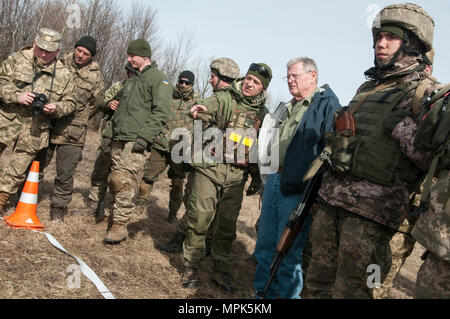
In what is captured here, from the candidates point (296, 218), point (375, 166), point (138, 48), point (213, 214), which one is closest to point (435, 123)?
point (375, 166)

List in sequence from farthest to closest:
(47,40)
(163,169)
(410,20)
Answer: (163,169), (47,40), (410,20)

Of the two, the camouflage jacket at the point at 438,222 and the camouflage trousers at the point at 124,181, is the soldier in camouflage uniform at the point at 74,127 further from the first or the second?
the camouflage jacket at the point at 438,222

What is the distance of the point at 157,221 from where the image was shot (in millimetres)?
7270

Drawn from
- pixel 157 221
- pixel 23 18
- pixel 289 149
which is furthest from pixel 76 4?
pixel 289 149

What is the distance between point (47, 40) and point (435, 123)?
458 centimetres

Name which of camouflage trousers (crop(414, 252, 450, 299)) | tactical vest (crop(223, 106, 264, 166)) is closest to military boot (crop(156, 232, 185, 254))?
tactical vest (crop(223, 106, 264, 166))

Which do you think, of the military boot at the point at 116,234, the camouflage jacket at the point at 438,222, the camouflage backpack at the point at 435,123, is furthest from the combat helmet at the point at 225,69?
the camouflage jacket at the point at 438,222

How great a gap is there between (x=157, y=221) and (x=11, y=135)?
2933 millimetres

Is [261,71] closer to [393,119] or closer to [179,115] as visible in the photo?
[393,119]

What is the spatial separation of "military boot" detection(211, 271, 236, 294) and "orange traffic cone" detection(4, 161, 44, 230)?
222cm

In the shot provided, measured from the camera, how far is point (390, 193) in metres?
2.85

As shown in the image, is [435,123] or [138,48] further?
[138,48]

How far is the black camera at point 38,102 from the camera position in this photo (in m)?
4.98
